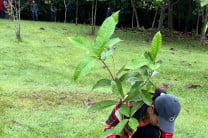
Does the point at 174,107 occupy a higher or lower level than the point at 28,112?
higher

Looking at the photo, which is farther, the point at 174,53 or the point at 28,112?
the point at 174,53

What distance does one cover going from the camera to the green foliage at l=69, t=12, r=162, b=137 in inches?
59.0

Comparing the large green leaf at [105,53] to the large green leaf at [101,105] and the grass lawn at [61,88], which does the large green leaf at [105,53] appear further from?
the grass lawn at [61,88]

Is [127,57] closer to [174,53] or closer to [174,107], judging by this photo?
[174,53]

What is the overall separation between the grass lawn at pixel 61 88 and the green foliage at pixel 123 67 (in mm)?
3275

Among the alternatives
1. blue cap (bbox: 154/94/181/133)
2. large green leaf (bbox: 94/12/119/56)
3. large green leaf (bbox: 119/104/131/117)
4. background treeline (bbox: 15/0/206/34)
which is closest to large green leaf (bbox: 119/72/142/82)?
large green leaf (bbox: 119/104/131/117)

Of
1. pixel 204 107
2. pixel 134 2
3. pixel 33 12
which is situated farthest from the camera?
pixel 33 12

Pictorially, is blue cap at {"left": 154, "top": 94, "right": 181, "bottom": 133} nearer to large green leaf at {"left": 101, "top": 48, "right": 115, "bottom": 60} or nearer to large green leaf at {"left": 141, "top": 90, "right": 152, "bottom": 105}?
large green leaf at {"left": 141, "top": 90, "right": 152, "bottom": 105}

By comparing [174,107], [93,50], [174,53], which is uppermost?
[93,50]

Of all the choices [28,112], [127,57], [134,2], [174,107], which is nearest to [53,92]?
[28,112]

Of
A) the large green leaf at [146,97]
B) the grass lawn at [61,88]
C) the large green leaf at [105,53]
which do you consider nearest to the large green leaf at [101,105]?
the large green leaf at [146,97]

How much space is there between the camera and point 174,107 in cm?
255

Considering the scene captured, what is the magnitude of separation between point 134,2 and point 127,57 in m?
7.36

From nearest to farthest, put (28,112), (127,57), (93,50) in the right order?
(93,50) → (28,112) → (127,57)
